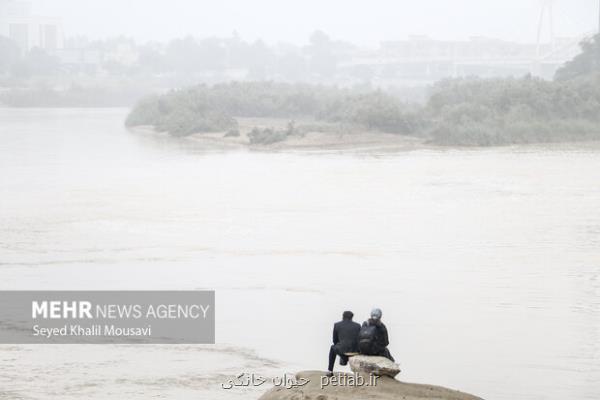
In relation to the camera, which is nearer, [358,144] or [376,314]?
[376,314]

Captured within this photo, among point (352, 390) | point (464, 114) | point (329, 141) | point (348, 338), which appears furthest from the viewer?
point (464, 114)

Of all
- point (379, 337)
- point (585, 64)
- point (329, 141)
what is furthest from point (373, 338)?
point (585, 64)

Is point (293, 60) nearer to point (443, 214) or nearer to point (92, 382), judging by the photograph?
point (443, 214)

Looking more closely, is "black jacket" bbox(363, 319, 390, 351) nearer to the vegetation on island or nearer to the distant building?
the vegetation on island

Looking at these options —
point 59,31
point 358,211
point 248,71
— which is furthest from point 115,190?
point 59,31

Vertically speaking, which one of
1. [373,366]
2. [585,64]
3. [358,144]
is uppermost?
[585,64]

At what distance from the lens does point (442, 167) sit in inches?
1177

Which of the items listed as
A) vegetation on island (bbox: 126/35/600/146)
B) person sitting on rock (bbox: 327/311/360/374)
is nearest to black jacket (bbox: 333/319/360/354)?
person sitting on rock (bbox: 327/311/360/374)

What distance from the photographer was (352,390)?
356 inches

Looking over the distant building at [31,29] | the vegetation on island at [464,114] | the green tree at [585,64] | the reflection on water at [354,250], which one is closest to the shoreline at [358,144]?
the vegetation on island at [464,114]

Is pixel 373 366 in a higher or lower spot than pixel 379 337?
lower

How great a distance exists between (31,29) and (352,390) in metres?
160

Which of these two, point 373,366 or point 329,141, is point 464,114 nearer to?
point 329,141

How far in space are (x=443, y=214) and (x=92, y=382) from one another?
11.4m
